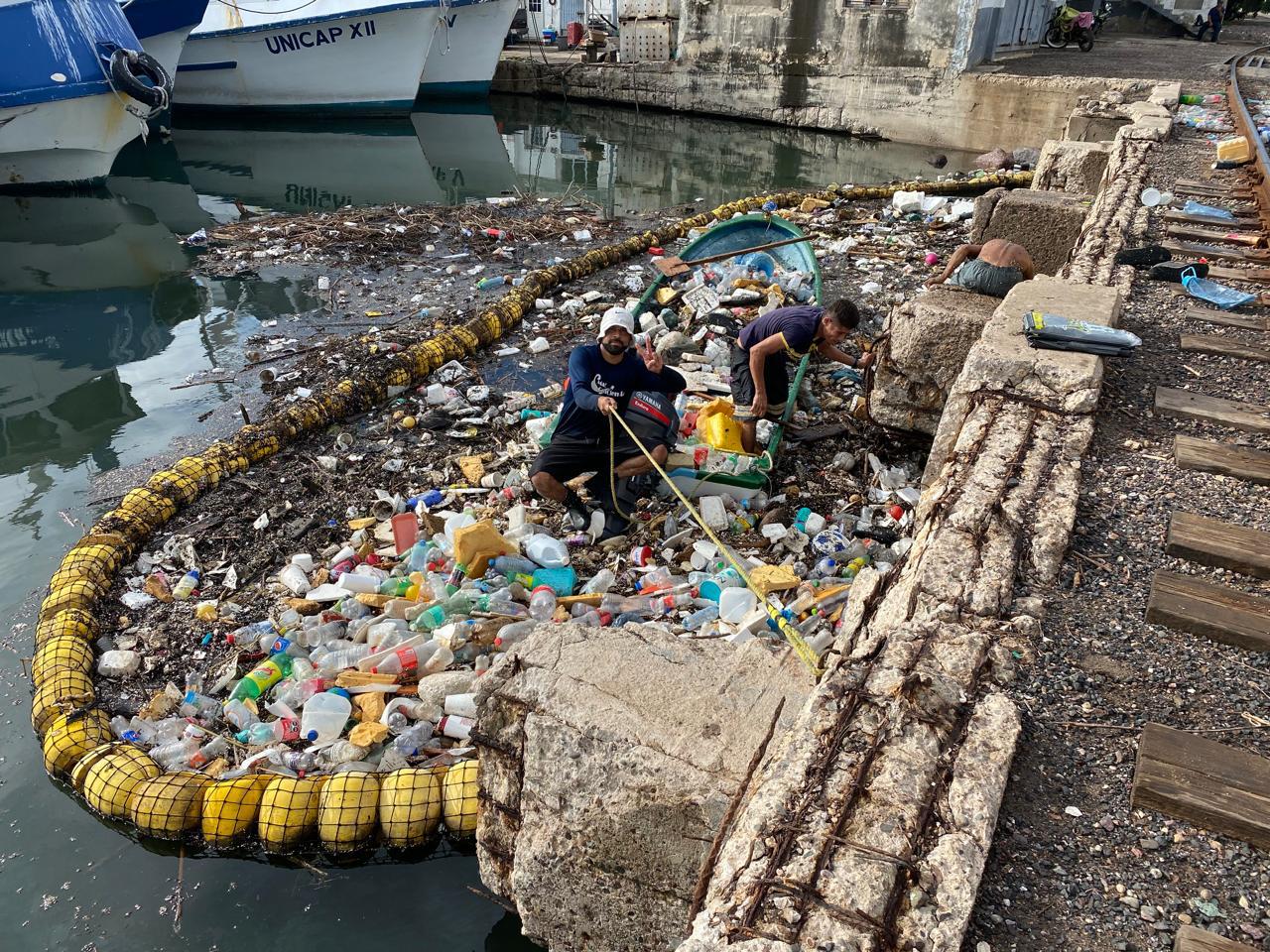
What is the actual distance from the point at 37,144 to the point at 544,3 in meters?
17.7

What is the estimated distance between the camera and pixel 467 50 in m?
22.9

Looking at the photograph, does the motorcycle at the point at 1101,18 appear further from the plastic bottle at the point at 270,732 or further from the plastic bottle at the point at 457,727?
the plastic bottle at the point at 270,732

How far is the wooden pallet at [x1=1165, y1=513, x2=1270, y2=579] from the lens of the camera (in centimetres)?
272

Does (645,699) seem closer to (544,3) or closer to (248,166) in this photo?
(248,166)

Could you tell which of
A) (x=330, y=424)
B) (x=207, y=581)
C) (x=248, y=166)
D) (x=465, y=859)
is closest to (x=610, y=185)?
(x=248, y=166)

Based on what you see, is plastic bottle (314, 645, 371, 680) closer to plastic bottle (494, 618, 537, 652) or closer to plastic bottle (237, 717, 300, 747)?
plastic bottle (237, 717, 300, 747)

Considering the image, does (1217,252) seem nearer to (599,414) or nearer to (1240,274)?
(1240,274)

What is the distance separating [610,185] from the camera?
15.6m

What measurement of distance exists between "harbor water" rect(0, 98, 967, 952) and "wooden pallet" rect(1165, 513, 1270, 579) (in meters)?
2.74

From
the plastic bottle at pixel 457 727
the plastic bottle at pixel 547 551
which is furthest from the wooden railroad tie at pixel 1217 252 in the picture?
the plastic bottle at pixel 457 727

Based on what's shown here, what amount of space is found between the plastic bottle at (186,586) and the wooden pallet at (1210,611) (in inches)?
182

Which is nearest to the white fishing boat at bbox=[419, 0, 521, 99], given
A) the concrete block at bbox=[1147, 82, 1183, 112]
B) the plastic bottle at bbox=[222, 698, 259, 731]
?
the concrete block at bbox=[1147, 82, 1183, 112]

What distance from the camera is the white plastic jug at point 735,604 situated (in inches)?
164

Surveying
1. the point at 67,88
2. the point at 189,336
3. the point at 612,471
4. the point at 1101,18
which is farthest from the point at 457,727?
the point at 1101,18
